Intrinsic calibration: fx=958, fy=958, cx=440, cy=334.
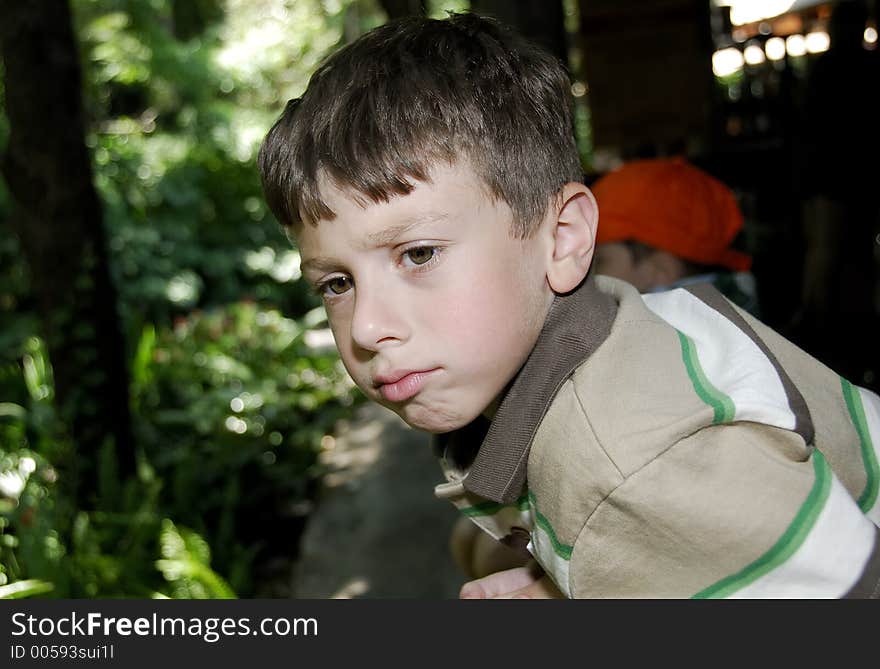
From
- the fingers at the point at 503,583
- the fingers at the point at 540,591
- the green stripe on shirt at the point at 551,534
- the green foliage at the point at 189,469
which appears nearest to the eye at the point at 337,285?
the green stripe on shirt at the point at 551,534

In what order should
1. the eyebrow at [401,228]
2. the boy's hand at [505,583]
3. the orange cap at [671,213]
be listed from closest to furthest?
the eyebrow at [401,228]
the boy's hand at [505,583]
the orange cap at [671,213]

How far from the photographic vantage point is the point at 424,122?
138 centimetres

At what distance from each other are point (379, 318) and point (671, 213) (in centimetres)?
161

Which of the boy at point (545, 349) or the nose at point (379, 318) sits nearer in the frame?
the boy at point (545, 349)

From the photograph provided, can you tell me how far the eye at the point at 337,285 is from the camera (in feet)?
4.76

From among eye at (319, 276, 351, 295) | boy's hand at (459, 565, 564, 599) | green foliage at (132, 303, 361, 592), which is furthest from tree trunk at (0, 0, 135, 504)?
eye at (319, 276, 351, 295)

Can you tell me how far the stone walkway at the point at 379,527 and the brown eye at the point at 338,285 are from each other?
258 cm

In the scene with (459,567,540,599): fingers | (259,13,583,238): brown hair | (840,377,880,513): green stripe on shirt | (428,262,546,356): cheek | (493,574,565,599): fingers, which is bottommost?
(459,567,540,599): fingers

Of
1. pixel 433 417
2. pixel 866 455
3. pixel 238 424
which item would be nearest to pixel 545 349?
pixel 433 417

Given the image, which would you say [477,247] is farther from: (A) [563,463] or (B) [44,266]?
(B) [44,266]

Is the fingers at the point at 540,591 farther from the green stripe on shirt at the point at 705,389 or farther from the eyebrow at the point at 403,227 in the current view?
the eyebrow at the point at 403,227

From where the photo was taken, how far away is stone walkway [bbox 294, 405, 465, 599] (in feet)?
13.2

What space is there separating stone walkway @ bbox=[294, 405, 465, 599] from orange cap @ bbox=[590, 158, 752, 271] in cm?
178

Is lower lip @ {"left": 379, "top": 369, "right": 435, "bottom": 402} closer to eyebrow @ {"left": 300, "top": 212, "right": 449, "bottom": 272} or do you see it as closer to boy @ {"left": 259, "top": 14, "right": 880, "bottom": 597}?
boy @ {"left": 259, "top": 14, "right": 880, "bottom": 597}
